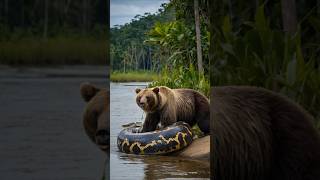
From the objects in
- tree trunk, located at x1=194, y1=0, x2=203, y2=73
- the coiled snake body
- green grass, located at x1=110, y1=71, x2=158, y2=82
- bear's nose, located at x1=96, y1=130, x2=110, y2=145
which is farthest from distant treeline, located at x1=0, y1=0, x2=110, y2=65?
tree trunk, located at x1=194, y1=0, x2=203, y2=73

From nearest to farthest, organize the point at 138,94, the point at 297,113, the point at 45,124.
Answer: the point at 297,113 → the point at 45,124 → the point at 138,94

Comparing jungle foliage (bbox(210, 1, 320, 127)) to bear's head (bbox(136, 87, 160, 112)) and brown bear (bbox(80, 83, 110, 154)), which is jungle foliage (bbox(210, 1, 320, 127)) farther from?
brown bear (bbox(80, 83, 110, 154))

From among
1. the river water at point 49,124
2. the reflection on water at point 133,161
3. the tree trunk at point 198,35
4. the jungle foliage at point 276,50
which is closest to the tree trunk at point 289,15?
the jungle foliage at point 276,50

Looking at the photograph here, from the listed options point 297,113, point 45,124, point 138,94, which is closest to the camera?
point 297,113

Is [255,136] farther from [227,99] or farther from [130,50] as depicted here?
[130,50]

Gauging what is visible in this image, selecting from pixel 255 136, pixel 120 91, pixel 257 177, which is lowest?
pixel 257 177

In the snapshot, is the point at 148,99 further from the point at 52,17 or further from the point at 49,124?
the point at 52,17

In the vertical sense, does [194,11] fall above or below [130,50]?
above

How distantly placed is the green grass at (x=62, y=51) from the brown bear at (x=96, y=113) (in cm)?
16

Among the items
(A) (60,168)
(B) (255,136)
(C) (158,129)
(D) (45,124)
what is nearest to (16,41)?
(D) (45,124)

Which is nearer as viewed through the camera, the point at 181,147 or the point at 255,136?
the point at 255,136

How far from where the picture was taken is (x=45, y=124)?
3195mm

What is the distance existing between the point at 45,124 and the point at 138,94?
58 centimetres

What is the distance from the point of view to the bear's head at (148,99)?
3.43m
